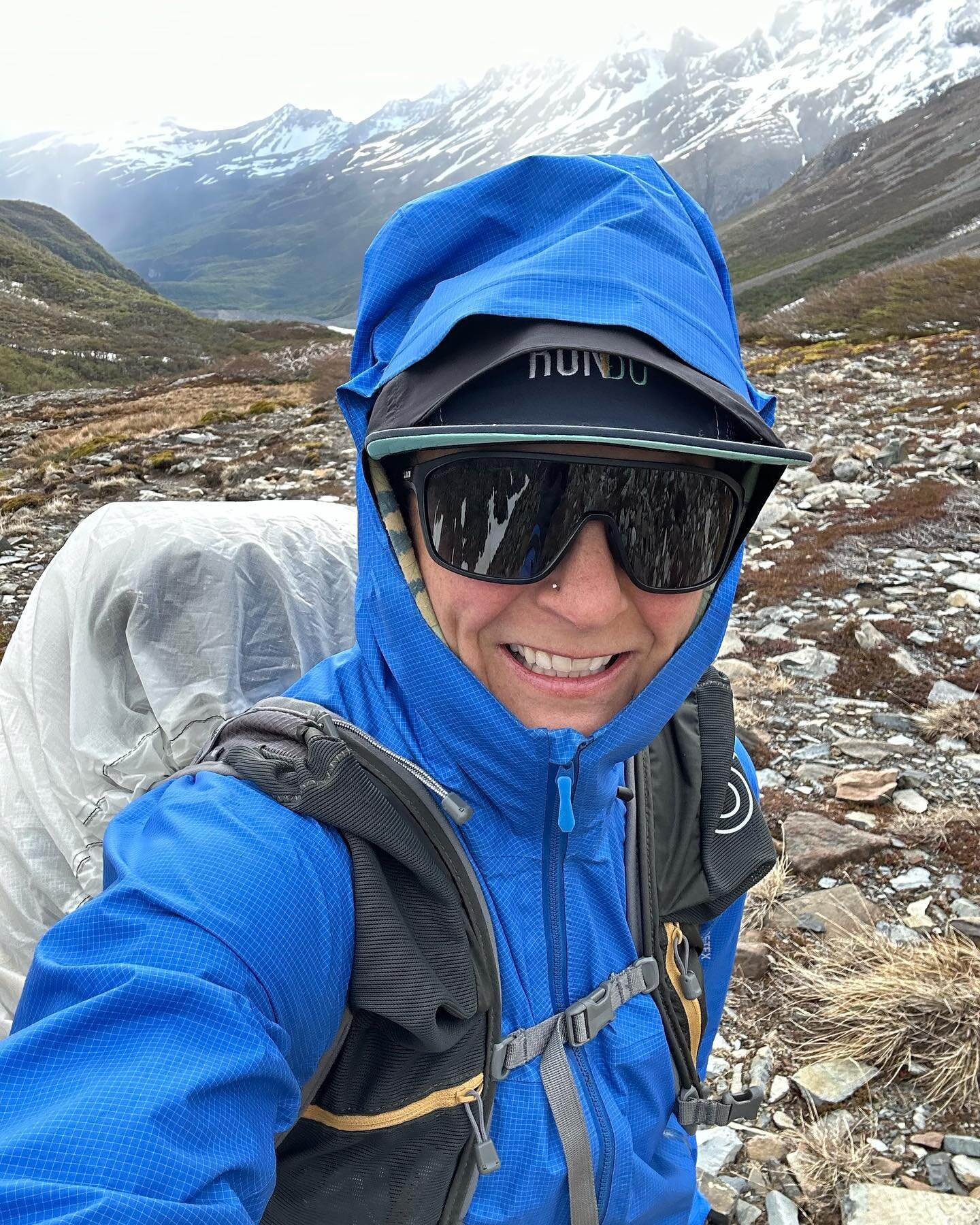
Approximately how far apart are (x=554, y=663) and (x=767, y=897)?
3.18m

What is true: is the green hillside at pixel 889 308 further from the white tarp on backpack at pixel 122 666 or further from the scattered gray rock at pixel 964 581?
the white tarp on backpack at pixel 122 666

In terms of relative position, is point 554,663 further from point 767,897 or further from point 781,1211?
point 767,897

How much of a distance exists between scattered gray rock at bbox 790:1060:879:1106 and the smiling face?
Answer: 8.00 ft

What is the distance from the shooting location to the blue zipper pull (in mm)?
1521

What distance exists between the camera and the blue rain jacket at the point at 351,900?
108 centimetres

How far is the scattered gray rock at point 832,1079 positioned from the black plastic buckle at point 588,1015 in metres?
2.11

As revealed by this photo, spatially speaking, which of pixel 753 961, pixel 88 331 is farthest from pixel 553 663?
pixel 88 331

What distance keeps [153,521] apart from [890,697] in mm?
5447

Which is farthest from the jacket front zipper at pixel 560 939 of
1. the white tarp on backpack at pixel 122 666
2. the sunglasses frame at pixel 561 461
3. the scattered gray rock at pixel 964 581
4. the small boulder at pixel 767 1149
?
the scattered gray rock at pixel 964 581

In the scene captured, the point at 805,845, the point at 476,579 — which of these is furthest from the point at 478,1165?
the point at 805,845

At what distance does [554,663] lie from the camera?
153cm

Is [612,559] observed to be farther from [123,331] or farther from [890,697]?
[123,331]

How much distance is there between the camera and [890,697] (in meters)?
6.17

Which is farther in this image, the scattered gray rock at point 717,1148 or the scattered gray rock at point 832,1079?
the scattered gray rock at point 832,1079
